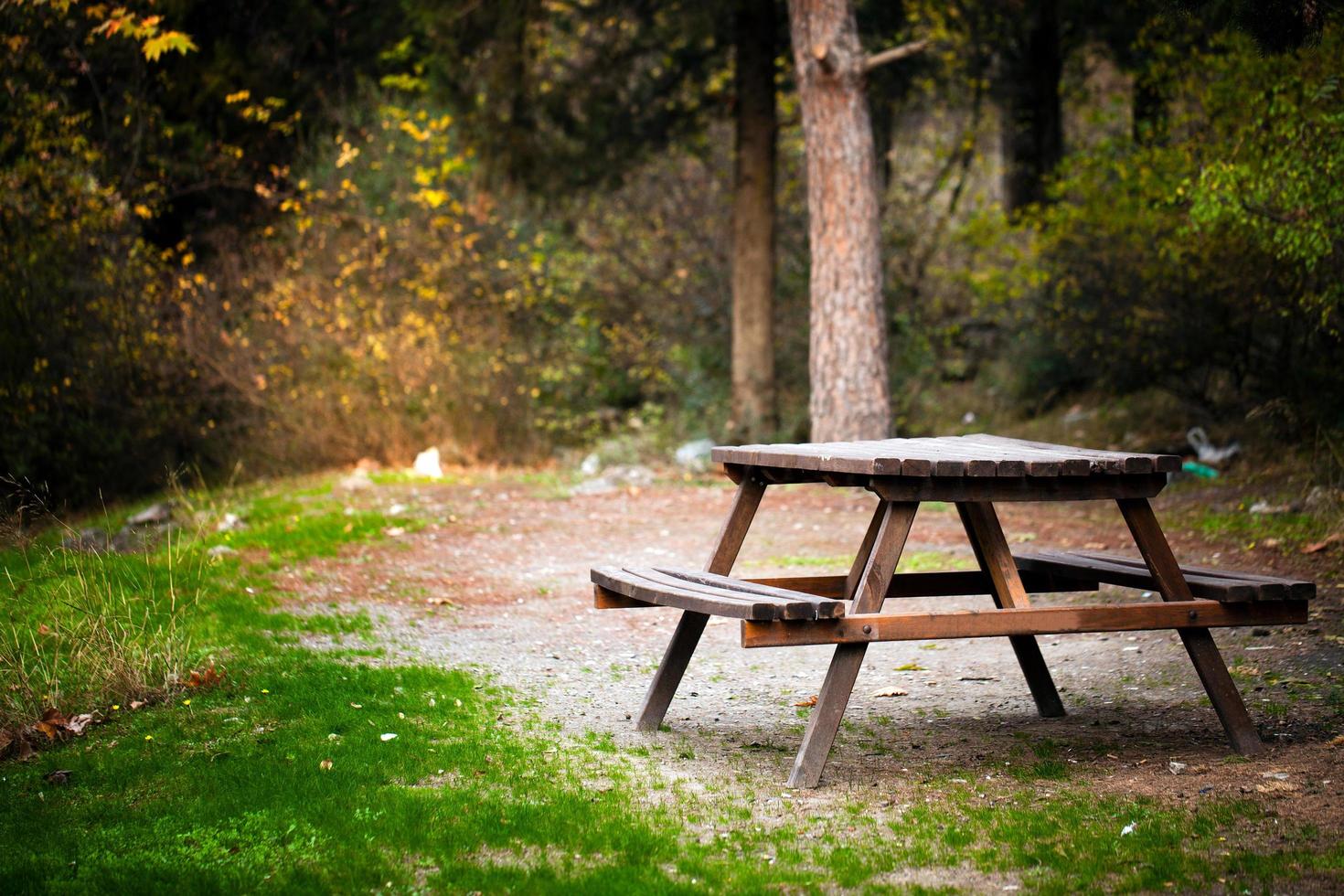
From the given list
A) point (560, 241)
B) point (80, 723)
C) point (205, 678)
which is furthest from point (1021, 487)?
point (560, 241)

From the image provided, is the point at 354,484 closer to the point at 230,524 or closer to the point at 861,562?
the point at 230,524

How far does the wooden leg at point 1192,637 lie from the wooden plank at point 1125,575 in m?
0.09

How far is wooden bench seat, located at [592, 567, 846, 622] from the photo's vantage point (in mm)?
3947

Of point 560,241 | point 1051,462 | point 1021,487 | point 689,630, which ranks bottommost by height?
point 689,630

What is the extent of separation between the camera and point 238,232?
1569cm

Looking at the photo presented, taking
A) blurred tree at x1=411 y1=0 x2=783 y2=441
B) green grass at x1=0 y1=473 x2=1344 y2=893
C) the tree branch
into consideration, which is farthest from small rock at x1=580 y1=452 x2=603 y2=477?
green grass at x1=0 y1=473 x2=1344 y2=893

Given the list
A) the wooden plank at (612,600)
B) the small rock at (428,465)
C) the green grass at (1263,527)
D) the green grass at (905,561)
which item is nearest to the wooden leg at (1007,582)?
the wooden plank at (612,600)

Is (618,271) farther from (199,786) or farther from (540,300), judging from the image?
(199,786)

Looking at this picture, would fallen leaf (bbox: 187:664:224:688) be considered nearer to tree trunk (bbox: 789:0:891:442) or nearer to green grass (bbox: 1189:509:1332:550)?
green grass (bbox: 1189:509:1332:550)

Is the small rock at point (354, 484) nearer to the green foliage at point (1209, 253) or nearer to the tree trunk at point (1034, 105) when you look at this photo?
the green foliage at point (1209, 253)

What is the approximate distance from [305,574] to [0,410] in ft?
18.2

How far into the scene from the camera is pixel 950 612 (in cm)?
450

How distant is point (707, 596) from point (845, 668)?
0.51 meters

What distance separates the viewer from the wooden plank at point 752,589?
156 inches
